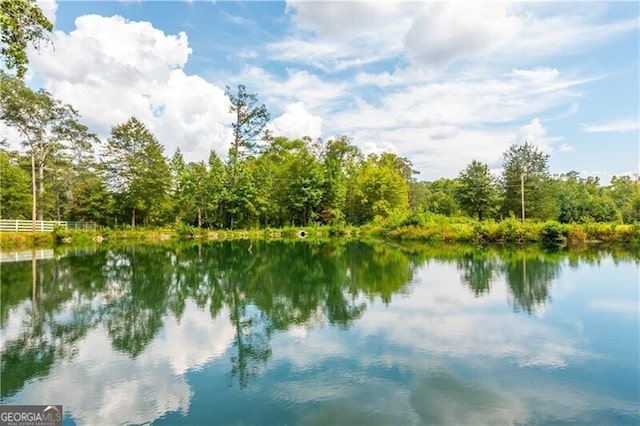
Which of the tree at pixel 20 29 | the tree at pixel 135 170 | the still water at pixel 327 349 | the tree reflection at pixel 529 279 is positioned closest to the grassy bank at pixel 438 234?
the tree at pixel 135 170

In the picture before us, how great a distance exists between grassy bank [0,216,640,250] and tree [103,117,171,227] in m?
3.78

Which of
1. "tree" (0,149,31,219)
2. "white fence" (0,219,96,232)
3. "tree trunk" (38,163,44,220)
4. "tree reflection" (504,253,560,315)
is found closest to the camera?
"tree reflection" (504,253,560,315)

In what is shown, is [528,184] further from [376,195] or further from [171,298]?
[171,298]

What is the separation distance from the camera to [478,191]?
3869 cm

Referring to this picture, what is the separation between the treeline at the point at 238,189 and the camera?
33.0 m

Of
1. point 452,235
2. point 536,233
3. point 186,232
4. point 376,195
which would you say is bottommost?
point 452,235

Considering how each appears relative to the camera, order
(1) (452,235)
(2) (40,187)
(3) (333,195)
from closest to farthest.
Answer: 1. (1) (452,235)
2. (2) (40,187)
3. (3) (333,195)

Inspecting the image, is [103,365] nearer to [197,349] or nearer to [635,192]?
[197,349]

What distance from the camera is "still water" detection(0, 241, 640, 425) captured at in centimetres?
452

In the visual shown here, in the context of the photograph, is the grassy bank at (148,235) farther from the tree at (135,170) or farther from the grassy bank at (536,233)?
the grassy bank at (536,233)

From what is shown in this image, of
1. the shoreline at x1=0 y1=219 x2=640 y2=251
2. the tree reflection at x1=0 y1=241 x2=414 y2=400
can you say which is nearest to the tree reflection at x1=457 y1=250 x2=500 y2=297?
the tree reflection at x1=0 y1=241 x2=414 y2=400

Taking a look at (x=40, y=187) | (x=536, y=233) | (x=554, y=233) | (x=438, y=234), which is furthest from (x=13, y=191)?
(x=554, y=233)

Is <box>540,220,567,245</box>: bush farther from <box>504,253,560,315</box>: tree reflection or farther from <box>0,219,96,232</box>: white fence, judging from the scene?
<box>0,219,96,232</box>: white fence

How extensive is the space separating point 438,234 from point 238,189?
19.5m
